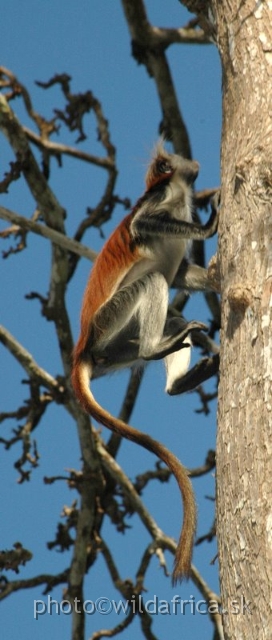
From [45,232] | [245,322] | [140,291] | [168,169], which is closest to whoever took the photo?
[245,322]

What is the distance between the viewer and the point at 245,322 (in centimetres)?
417

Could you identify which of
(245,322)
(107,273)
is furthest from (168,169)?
(245,322)

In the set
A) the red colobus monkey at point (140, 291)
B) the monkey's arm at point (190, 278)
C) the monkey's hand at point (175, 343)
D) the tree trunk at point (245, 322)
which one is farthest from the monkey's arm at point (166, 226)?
the tree trunk at point (245, 322)

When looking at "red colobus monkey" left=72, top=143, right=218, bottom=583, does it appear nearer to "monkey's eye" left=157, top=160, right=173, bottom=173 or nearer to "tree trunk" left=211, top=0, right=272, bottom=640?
"monkey's eye" left=157, top=160, right=173, bottom=173

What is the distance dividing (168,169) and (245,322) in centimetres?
340

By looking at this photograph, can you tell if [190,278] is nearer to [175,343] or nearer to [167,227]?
[167,227]

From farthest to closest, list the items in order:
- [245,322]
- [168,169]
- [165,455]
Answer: [168,169] < [165,455] < [245,322]

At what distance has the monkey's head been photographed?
734 centimetres

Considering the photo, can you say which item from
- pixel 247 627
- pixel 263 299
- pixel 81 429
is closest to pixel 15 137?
pixel 81 429

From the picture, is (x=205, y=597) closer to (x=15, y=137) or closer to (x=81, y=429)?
(x=81, y=429)

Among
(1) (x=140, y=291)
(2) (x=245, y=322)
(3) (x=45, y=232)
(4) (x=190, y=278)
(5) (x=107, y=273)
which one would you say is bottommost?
(2) (x=245, y=322)

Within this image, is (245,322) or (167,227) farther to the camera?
(167,227)

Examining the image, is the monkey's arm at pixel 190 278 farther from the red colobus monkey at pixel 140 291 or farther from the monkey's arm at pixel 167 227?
the monkey's arm at pixel 167 227

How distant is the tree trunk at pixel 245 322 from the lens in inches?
149
